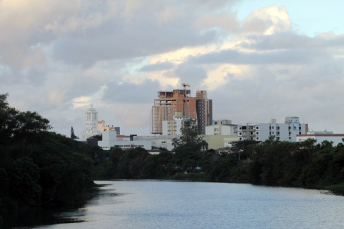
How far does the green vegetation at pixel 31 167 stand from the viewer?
57.7m

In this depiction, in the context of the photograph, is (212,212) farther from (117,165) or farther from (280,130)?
(280,130)

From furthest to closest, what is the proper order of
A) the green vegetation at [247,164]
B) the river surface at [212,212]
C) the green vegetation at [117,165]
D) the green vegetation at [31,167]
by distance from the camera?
the green vegetation at [247,164] → the green vegetation at [117,165] → the green vegetation at [31,167] → the river surface at [212,212]

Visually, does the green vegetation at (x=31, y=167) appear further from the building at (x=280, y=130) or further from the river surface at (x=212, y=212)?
the building at (x=280, y=130)

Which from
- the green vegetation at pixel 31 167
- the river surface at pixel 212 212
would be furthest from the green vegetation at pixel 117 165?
the river surface at pixel 212 212

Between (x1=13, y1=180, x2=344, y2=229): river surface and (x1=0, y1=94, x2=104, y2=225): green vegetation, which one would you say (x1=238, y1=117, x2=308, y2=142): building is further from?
(x1=0, y1=94, x2=104, y2=225): green vegetation

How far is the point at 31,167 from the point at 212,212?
55.5 ft

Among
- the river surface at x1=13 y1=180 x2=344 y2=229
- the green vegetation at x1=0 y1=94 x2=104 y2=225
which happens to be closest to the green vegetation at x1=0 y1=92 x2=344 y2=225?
the green vegetation at x1=0 y1=94 x2=104 y2=225

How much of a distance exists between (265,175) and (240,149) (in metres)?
48.0

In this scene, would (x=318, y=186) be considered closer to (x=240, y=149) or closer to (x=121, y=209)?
(x=121, y=209)

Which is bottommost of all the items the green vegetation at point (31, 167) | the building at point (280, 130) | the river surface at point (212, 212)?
the river surface at point (212, 212)

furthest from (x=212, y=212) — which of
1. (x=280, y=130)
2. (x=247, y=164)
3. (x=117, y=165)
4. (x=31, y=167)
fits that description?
(x=280, y=130)

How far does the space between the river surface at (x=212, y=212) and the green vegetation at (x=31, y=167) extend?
3.40 m

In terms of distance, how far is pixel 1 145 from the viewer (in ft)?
198

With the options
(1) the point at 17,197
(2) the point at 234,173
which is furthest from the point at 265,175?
(1) the point at 17,197
